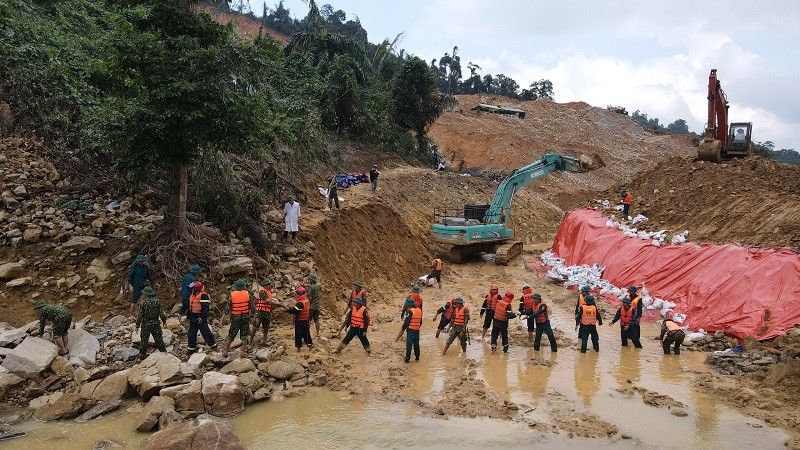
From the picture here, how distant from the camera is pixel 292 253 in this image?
13125mm

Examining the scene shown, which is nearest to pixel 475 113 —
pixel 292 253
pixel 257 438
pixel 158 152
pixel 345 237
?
pixel 345 237

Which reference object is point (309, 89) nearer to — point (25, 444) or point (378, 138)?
point (378, 138)

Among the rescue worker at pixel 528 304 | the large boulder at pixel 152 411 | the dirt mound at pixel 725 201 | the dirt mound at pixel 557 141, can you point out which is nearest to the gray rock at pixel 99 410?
the large boulder at pixel 152 411

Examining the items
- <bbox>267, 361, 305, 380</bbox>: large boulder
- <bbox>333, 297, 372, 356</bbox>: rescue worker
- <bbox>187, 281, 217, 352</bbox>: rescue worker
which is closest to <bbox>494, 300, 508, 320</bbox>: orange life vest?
<bbox>333, 297, 372, 356</bbox>: rescue worker

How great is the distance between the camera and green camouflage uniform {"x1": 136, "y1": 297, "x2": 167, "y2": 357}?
8.94 meters

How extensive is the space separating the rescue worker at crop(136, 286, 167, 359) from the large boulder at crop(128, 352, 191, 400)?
0.37 meters

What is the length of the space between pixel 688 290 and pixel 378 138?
598 inches

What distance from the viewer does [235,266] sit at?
11.3 meters

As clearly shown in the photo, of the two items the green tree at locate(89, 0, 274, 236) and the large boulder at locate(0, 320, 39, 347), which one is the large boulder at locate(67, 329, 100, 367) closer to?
the large boulder at locate(0, 320, 39, 347)

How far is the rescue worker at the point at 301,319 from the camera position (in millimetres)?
9974

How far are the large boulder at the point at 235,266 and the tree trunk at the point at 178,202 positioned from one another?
100 cm

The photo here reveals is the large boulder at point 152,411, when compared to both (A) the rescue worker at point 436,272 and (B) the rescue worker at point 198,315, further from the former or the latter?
(A) the rescue worker at point 436,272

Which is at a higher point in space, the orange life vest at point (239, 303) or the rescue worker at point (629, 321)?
the orange life vest at point (239, 303)

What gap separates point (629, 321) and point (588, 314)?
1.04m
